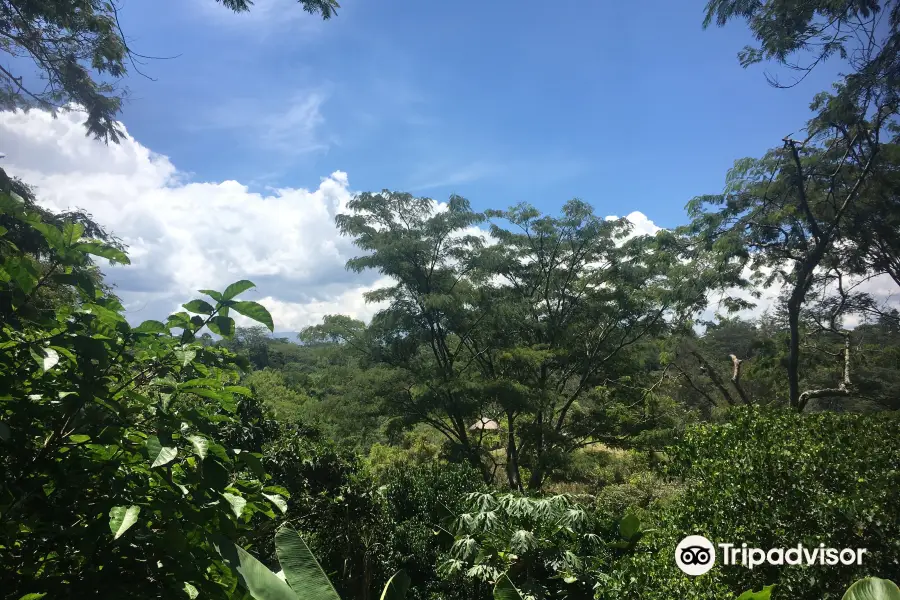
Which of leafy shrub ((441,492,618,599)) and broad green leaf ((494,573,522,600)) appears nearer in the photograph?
broad green leaf ((494,573,522,600))

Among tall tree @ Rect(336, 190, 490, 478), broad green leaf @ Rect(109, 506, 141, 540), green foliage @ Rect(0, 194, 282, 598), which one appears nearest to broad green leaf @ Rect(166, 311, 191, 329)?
green foliage @ Rect(0, 194, 282, 598)

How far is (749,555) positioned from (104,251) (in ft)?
10.7

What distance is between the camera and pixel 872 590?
5.79 feet

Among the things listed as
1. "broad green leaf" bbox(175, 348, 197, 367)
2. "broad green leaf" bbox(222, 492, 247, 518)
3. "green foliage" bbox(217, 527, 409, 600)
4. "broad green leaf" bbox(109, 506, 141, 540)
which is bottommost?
"green foliage" bbox(217, 527, 409, 600)

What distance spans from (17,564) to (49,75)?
5839mm

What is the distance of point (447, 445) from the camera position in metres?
10.5

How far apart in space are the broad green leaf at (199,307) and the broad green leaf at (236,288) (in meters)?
0.05

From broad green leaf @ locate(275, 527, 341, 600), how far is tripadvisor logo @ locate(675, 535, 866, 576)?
204 centimetres

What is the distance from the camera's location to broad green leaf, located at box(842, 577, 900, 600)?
1.73m

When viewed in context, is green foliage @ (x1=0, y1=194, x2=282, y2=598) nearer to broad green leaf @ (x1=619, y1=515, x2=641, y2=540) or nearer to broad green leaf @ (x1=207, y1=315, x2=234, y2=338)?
broad green leaf @ (x1=207, y1=315, x2=234, y2=338)

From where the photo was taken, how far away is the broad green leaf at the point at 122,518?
3.28ft

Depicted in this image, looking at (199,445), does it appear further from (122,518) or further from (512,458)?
(512,458)

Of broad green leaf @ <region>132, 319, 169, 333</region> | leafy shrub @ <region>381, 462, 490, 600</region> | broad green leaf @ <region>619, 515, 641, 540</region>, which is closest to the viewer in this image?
broad green leaf @ <region>132, 319, 169, 333</region>

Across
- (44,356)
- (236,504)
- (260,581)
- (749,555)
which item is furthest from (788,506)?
(44,356)
